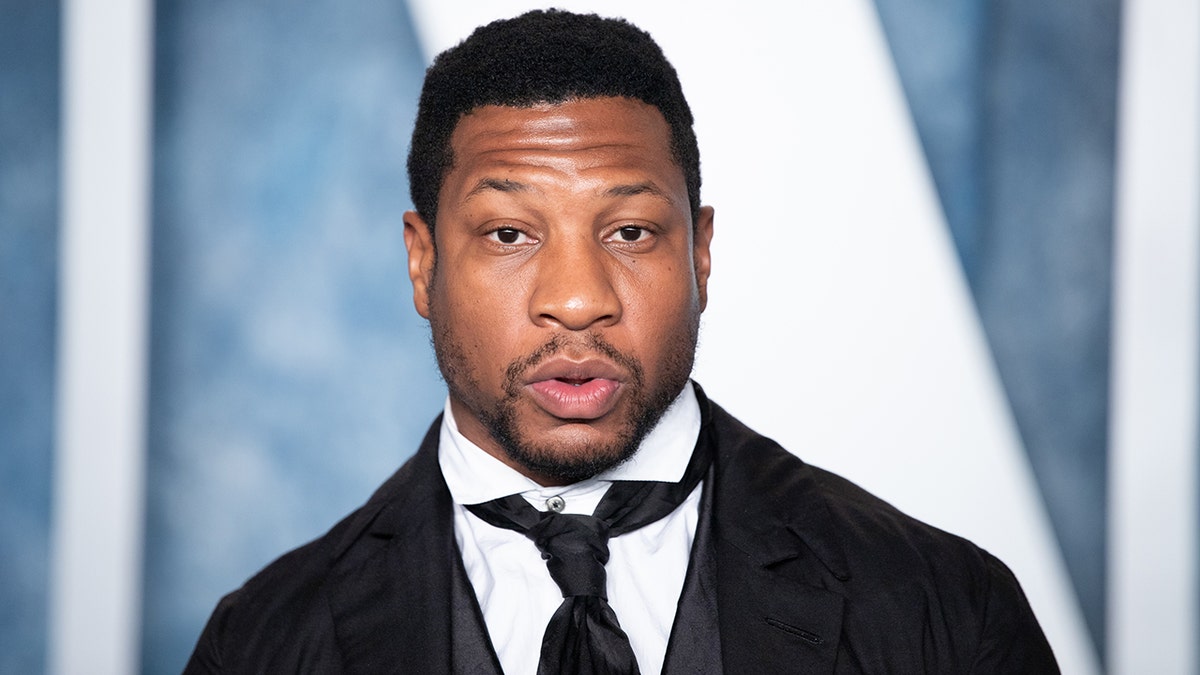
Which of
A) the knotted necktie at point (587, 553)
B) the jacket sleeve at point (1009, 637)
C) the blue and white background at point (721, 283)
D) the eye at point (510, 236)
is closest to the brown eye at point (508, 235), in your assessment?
the eye at point (510, 236)

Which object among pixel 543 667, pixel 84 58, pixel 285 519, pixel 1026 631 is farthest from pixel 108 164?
pixel 1026 631

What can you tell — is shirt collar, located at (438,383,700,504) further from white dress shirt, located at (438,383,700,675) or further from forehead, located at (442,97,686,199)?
forehead, located at (442,97,686,199)

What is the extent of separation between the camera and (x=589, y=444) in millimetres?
2531

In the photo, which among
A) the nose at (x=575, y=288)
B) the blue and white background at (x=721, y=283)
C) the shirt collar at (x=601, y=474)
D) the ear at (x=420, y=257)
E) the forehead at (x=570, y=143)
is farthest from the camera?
the blue and white background at (x=721, y=283)

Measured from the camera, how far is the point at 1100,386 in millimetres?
4109

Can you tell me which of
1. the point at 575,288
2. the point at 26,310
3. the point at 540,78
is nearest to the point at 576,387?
the point at 575,288

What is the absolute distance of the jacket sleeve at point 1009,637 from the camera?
2.62 meters

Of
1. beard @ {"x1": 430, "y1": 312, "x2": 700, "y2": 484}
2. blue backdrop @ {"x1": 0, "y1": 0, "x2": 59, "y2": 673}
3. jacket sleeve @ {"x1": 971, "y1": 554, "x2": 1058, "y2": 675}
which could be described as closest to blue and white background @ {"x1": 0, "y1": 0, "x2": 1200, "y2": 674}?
blue backdrop @ {"x1": 0, "y1": 0, "x2": 59, "y2": 673}

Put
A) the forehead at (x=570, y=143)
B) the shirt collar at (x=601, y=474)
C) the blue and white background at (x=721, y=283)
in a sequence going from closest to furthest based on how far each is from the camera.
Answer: the forehead at (x=570, y=143) → the shirt collar at (x=601, y=474) → the blue and white background at (x=721, y=283)

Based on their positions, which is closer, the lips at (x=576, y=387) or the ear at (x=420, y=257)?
the lips at (x=576, y=387)

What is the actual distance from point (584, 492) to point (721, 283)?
1.54 meters

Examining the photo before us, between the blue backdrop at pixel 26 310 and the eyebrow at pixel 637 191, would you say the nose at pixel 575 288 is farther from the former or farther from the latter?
the blue backdrop at pixel 26 310

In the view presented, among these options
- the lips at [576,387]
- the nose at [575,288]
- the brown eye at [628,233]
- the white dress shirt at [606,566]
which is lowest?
the white dress shirt at [606,566]

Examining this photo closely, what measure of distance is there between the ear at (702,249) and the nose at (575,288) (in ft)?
1.03
